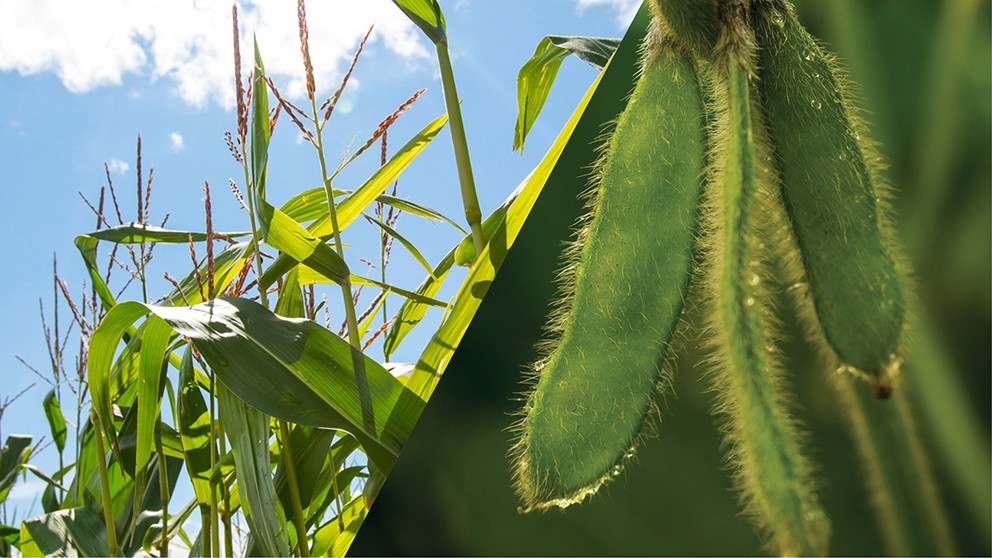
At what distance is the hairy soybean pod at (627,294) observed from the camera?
208mm

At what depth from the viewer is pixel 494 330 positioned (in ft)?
1.03

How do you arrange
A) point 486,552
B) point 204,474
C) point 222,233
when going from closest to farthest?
point 486,552, point 204,474, point 222,233

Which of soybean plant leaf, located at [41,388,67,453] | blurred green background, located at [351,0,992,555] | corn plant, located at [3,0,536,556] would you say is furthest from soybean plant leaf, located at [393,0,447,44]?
soybean plant leaf, located at [41,388,67,453]

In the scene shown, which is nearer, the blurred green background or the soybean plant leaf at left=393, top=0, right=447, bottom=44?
the blurred green background

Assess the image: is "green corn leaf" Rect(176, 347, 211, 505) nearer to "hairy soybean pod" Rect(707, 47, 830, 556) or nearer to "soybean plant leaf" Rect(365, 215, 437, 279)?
"soybean plant leaf" Rect(365, 215, 437, 279)

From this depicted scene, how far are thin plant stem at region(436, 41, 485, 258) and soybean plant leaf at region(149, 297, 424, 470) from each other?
0.49 feet

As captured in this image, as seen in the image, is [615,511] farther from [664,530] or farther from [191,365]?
[191,365]

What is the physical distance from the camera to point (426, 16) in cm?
62

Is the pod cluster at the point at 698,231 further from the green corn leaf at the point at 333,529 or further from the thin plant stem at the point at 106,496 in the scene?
the thin plant stem at the point at 106,496

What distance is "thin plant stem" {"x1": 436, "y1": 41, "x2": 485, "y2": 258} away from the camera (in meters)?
0.59

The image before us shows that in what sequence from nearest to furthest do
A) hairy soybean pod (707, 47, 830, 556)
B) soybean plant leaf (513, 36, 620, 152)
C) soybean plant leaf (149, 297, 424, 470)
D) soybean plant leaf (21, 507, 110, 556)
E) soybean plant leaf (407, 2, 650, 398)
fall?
hairy soybean pod (707, 47, 830, 556), soybean plant leaf (407, 2, 650, 398), soybean plant leaf (149, 297, 424, 470), soybean plant leaf (513, 36, 620, 152), soybean plant leaf (21, 507, 110, 556)

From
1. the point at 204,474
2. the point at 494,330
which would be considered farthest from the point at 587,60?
the point at 204,474

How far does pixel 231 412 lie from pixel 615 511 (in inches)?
21.4

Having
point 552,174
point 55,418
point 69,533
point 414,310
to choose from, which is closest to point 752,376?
point 552,174
